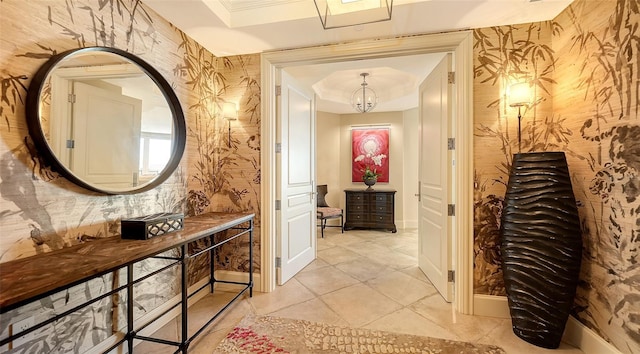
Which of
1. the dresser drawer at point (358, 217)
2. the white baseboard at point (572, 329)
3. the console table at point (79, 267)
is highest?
the console table at point (79, 267)

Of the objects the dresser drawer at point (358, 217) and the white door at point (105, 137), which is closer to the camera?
the white door at point (105, 137)

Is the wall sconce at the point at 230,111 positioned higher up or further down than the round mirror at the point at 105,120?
higher up

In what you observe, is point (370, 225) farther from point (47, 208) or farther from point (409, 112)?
point (47, 208)

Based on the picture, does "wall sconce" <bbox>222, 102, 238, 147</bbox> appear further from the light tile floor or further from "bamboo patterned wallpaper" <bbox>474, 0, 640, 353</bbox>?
"bamboo patterned wallpaper" <bbox>474, 0, 640, 353</bbox>

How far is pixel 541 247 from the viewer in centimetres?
175

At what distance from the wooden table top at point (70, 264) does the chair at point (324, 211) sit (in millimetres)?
3206

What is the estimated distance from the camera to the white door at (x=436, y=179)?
239cm

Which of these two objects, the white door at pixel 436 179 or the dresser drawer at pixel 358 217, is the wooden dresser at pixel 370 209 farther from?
the white door at pixel 436 179

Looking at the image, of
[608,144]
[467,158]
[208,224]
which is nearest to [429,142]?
[467,158]

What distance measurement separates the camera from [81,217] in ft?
4.98

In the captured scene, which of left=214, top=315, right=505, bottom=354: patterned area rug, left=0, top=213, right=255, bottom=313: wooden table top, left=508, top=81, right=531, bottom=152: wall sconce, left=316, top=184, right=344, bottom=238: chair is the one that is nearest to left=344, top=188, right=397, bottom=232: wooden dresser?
left=316, top=184, right=344, bottom=238: chair

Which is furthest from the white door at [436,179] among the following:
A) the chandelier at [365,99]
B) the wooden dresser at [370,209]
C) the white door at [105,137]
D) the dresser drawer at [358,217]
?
the white door at [105,137]

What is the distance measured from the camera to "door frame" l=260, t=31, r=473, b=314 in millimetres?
2186

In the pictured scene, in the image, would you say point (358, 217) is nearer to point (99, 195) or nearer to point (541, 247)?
point (541, 247)
